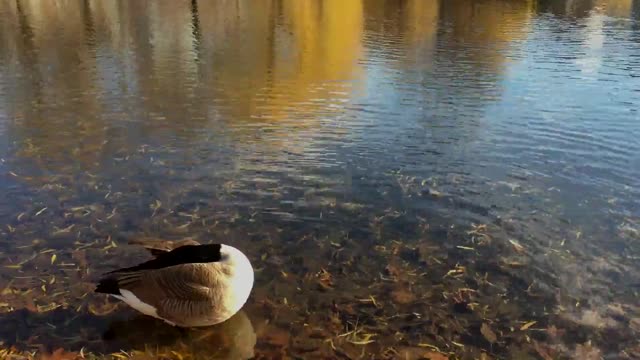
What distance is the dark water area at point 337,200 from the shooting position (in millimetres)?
6297

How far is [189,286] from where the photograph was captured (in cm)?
575

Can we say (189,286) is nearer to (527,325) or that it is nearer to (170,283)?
(170,283)

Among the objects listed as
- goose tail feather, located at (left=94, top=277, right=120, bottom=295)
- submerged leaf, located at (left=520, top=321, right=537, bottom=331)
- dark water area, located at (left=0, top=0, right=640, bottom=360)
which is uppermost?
goose tail feather, located at (left=94, top=277, right=120, bottom=295)

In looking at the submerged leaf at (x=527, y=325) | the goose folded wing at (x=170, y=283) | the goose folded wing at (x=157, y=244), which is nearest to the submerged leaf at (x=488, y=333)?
the submerged leaf at (x=527, y=325)

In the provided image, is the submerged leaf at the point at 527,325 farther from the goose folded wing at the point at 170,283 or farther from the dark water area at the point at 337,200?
the goose folded wing at the point at 170,283

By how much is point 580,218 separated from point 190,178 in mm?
6394

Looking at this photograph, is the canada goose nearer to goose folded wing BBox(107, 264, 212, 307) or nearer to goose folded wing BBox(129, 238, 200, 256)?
goose folded wing BBox(107, 264, 212, 307)

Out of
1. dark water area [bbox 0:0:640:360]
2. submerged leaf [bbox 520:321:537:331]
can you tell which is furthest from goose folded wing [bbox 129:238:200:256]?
submerged leaf [bbox 520:321:537:331]

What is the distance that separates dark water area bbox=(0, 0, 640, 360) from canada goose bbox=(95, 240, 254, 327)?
1.35 ft

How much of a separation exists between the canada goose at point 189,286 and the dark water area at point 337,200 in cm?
41

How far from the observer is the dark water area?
6297 millimetres

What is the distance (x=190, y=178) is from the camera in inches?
396

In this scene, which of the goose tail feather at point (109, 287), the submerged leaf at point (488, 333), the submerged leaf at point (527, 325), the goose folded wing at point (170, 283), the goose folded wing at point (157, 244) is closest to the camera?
the goose folded wing at point (170, 283)

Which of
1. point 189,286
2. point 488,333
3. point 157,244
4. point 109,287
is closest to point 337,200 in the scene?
point 157,244
